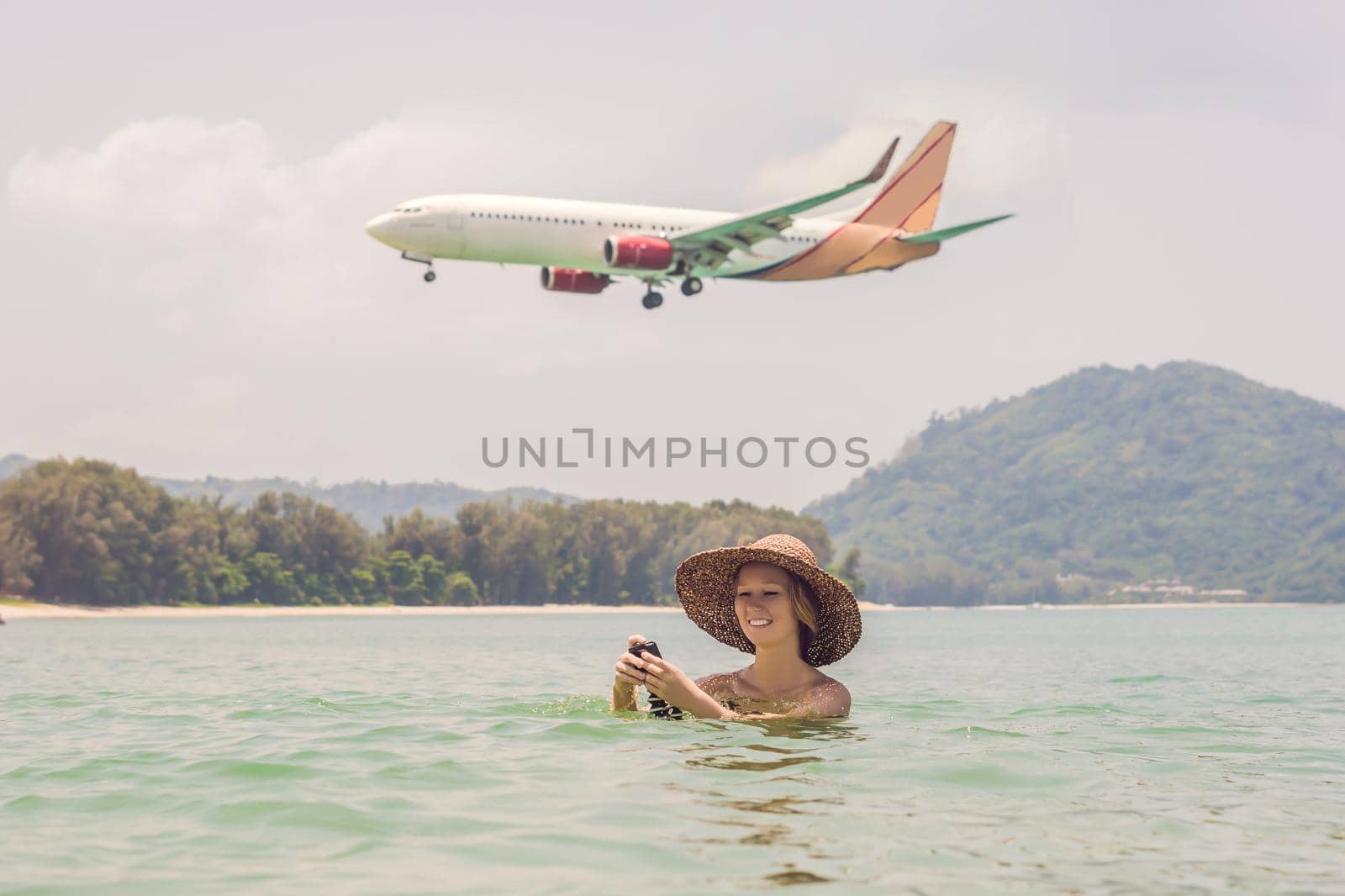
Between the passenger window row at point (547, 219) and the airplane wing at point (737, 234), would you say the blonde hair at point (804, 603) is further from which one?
the passenger window row at point (547, 219)

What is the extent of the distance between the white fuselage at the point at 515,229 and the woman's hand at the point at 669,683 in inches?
2290

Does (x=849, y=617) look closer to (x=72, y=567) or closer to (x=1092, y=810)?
(x=1092, y=810)

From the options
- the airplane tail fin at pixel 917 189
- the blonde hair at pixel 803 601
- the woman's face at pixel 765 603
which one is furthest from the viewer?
the airplane tail fin at pixel 917 189

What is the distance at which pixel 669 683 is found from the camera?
829 cm

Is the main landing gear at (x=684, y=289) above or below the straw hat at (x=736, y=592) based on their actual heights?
above

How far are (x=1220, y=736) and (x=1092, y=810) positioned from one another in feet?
15.4

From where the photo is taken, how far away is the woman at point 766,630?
8742 mm

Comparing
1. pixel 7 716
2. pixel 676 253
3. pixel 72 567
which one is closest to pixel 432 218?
pixel 676 253

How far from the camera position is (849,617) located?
30.1 ft

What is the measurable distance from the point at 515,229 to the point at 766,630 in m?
58.6

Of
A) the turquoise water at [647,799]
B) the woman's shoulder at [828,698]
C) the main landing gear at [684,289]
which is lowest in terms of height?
the turquoise water at [647,799]

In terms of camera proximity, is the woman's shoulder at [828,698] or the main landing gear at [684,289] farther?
the main landing gear at [684,289]

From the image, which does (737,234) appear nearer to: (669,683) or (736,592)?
(736,592)

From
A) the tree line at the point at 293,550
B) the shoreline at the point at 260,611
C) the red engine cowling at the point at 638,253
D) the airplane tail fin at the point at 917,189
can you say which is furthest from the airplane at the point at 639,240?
the tree line at the point at 293,550
